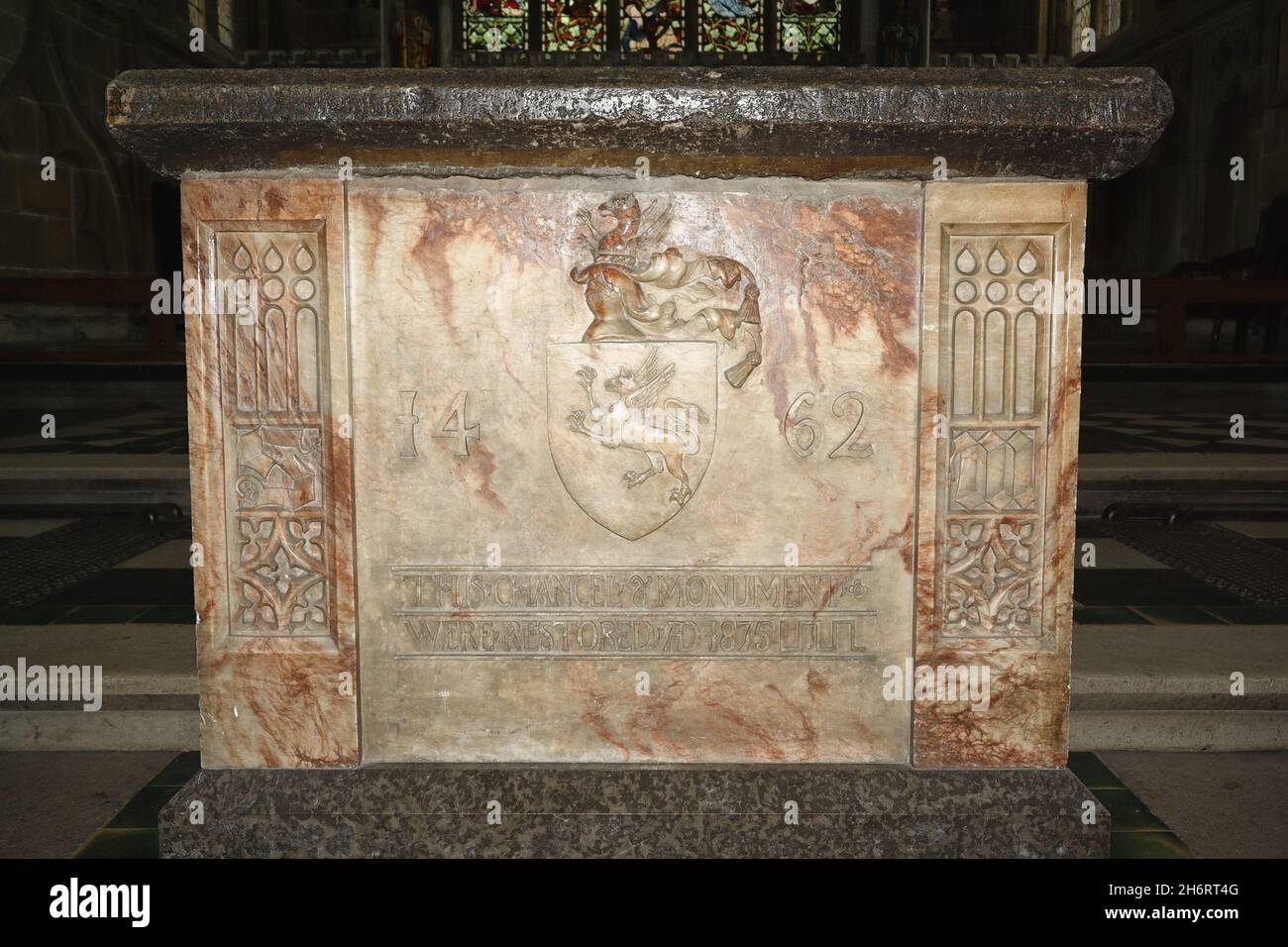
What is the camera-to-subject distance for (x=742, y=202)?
1.58 metres

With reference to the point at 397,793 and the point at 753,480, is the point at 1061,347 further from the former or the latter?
the point at 397,793

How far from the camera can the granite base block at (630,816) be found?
1.62 m

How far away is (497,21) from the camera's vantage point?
36.4 ft

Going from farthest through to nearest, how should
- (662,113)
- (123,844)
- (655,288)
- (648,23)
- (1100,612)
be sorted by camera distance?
1. (648,23)
2. (1100,612)
3. (123,844)
4. (655,288)
5. (662,113)

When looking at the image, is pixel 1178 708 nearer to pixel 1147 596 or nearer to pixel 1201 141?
pixel 1147 596

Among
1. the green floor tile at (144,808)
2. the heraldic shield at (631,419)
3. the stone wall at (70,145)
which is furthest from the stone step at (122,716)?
the stone wall at (70,145)

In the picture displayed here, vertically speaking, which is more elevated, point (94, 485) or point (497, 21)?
point (497, 21)

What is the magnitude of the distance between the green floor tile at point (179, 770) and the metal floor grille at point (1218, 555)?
2643 millimetres

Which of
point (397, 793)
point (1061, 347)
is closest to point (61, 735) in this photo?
point (397, 793)

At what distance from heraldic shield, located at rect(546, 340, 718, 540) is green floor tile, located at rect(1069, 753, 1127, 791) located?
0.99m

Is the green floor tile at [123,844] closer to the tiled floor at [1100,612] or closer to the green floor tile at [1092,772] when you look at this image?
the tiled floor at [1100,612]

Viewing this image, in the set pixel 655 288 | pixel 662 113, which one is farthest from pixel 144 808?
pixel 662 113

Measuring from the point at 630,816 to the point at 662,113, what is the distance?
108cm

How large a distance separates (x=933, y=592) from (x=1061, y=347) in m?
0.43
